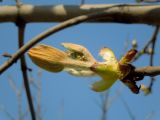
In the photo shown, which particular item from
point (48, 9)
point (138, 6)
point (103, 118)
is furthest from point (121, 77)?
point (103, 118)

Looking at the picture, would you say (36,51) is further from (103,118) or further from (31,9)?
(103,118)

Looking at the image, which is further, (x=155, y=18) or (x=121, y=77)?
(x=155, y=18)

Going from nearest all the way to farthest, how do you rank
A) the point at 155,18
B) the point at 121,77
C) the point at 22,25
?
the point at 121,77 < the point at 155,18 < the point at 22,25

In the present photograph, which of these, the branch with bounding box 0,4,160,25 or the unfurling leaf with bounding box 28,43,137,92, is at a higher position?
the branch with bounding box 0,4,160,25

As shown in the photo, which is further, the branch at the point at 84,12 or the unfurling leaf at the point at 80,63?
the branch at the point at 84,12

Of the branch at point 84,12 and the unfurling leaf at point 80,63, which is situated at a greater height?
the branch at point 84,12

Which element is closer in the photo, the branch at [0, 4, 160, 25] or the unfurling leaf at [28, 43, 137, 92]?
the unfurling leaf at [28, 43, 137, 92]

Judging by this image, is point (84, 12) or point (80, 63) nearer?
point (80, 63)

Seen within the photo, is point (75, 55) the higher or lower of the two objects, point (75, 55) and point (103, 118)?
the higher
